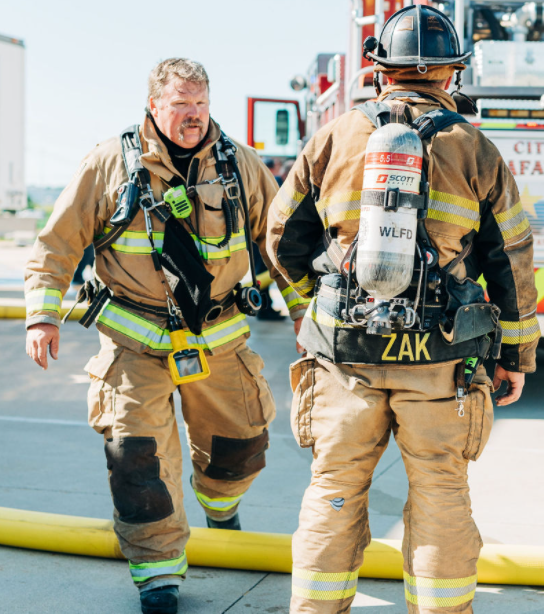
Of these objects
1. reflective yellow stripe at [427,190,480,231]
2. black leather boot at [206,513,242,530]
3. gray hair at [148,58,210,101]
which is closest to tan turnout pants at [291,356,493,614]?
reflective yellow stripe at [427,190,480,231]

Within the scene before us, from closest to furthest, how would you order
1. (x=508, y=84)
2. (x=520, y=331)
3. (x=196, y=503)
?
(x=520, y=331)
(x=196, y=503)
(x=508, y=84)

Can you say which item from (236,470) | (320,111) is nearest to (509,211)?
(236,470)

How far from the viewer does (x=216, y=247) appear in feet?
9.90

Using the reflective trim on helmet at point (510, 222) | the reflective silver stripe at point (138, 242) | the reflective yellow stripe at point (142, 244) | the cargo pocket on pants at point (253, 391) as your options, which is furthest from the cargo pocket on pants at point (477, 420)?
the reflective silver stripe at point (138, 242)

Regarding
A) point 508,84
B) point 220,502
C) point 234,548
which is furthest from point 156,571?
point 508,84

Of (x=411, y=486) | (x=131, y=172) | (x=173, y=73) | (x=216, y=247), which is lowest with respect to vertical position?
(x=411, y=486)

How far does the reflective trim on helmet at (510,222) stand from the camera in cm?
235

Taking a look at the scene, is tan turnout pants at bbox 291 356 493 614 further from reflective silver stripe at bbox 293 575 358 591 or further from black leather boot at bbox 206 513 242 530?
black leather boot at bbox 206 513 242 530

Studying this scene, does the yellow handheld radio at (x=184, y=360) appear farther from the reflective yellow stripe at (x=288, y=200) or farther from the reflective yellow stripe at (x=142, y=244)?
the reflective yellow stripe at (x=288, y=200)

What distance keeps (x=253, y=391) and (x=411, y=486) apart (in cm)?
92

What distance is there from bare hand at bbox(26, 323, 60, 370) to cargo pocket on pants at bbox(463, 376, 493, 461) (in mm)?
1374

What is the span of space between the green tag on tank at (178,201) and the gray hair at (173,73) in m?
0.34

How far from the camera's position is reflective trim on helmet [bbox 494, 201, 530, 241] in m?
2.35

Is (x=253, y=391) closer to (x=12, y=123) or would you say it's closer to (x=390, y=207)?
(x=390, y=207)
